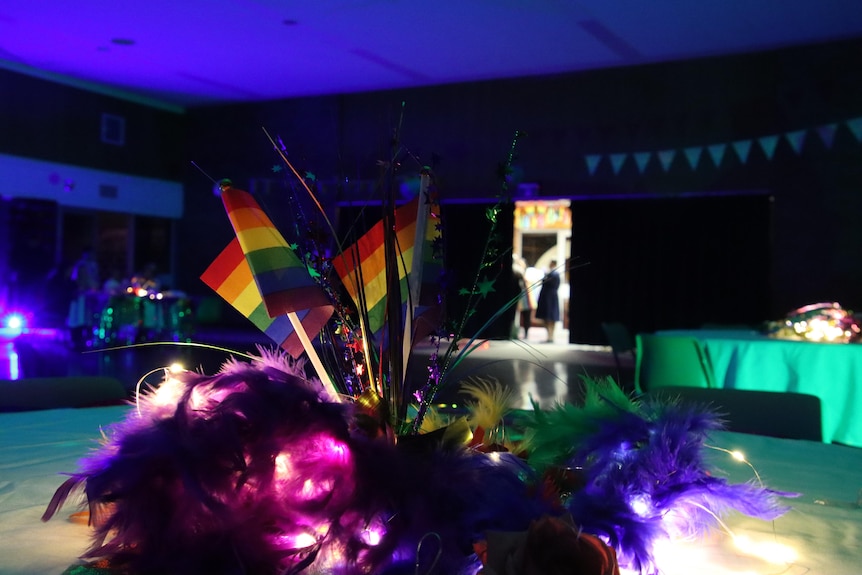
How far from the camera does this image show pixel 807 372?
3.72 meters

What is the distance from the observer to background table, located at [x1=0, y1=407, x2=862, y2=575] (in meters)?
0.69

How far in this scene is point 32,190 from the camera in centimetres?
1030

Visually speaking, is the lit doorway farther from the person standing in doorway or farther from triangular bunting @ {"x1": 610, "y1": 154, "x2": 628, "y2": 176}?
triangular bunting @ {"x1": 610, "y1": 154, "x2": 628, "y2": 176}

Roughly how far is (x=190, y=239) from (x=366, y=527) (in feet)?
39.7

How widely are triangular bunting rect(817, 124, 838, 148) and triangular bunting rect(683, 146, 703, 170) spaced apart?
1.24 metres

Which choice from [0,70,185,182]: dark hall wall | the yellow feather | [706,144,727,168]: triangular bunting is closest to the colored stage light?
[0,70,185,182]: dark hall wall

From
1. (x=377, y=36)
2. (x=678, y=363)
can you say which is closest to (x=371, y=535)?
(x=678, y=363)

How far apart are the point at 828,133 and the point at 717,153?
3.71 ft

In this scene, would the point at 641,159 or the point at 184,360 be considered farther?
the point at 641,159

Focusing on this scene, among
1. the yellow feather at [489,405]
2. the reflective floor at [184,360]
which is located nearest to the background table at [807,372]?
the reflective floor at [184,360]

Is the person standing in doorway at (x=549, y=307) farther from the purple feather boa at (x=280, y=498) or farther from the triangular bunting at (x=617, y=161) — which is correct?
the purple feather boa at (x=280, y=498)

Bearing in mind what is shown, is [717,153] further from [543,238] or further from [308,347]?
[308,347]

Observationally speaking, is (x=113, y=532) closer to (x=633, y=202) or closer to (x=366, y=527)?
(x=366, y=527)

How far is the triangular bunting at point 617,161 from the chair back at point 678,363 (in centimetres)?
550
